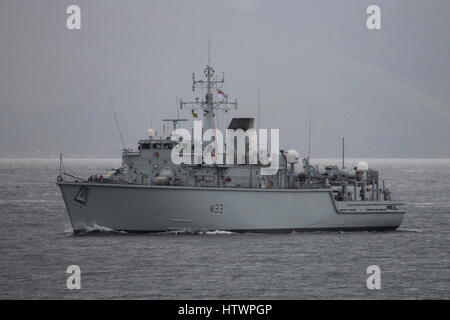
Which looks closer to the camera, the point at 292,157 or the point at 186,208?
the point at 186,208

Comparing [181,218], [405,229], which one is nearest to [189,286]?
[181,218]

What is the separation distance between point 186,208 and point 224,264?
7077mm

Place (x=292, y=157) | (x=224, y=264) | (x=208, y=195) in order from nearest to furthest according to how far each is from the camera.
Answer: (x=224, y=264) → (x=208, y=195) → (x=292, y=157)

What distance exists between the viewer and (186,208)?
164ft

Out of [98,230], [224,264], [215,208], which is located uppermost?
[215,208]

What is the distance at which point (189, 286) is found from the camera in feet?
127

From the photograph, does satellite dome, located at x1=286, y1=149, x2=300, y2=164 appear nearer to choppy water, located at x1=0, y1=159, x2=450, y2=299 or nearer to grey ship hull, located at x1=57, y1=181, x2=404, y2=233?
grey ship hull, located at x1=57, y1=181, x2=404, y2=233

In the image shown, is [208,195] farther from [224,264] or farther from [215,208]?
[224,264]

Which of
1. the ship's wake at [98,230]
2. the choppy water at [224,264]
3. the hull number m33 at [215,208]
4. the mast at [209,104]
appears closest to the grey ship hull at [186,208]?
the hull number m33 at [215,208]

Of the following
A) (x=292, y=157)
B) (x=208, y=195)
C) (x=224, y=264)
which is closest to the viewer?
(x=224, y=264)

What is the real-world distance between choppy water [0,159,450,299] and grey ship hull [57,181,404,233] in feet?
2.32

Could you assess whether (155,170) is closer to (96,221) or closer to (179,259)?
(96,221)

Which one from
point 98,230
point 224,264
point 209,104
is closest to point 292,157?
point 209,104

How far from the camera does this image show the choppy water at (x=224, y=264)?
38094mm
